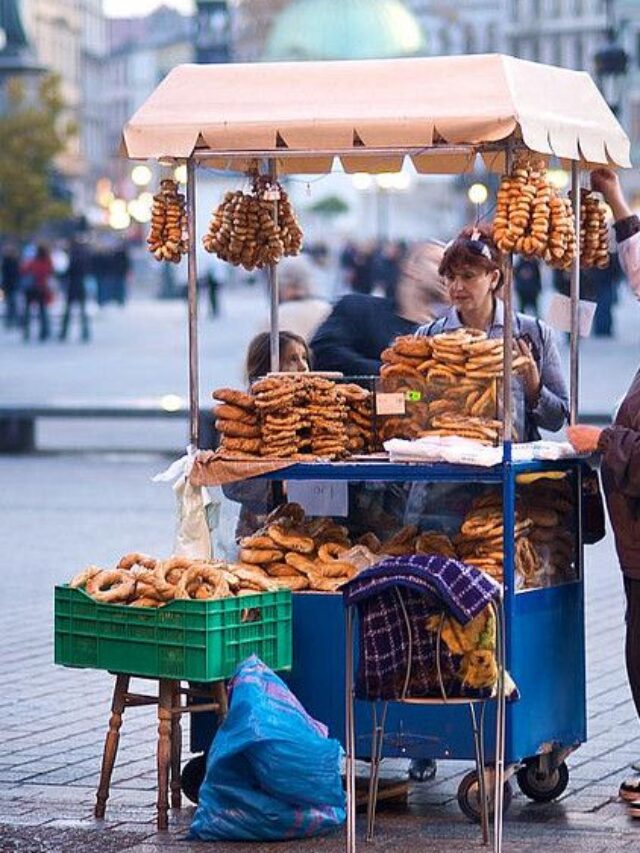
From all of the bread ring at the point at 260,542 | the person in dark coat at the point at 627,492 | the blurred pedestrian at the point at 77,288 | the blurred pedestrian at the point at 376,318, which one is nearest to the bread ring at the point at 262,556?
the bread ring at the point at 260,542

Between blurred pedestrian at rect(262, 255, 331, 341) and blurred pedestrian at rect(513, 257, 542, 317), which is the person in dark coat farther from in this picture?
blurred pedestrian at rect(513, 257, 542, 317)

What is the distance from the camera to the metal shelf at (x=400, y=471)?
7422mm

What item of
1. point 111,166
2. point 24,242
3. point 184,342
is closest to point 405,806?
point 184,342

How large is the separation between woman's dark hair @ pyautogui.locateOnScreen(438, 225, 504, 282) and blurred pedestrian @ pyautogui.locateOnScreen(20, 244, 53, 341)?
36.9 m

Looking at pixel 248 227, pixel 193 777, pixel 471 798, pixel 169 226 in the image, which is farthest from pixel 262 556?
pixel 248 227

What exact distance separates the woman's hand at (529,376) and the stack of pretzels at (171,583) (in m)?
1.12

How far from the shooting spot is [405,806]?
766 centimetres

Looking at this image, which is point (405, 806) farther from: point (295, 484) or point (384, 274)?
point (384, 274)

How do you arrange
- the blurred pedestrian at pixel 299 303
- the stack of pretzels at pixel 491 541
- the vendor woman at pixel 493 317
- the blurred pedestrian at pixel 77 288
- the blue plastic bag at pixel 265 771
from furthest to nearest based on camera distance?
the blurred pedestrian at pixel 77 288 < the blurred pedestrian at pixel 299 303 < the vendor woman at pixel 493 317 < the stack of pretzels at pixel 491 541 < the blue plastic bag at pixel 265 771

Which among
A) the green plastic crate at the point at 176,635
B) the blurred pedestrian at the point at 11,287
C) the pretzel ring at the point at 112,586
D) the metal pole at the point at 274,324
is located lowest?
the blurred pedestrian at the point at 11,287

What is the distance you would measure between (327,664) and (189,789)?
25.7 inches

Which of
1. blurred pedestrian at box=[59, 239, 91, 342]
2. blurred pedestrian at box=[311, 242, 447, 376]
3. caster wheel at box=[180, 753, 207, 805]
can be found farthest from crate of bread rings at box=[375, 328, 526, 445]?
blurred pedestrian at box=[59, 239, 91, 342]

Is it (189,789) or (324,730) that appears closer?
(324,730)

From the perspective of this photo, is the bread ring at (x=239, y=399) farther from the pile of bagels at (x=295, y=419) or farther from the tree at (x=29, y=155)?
the tree at (x=29, y=155)
